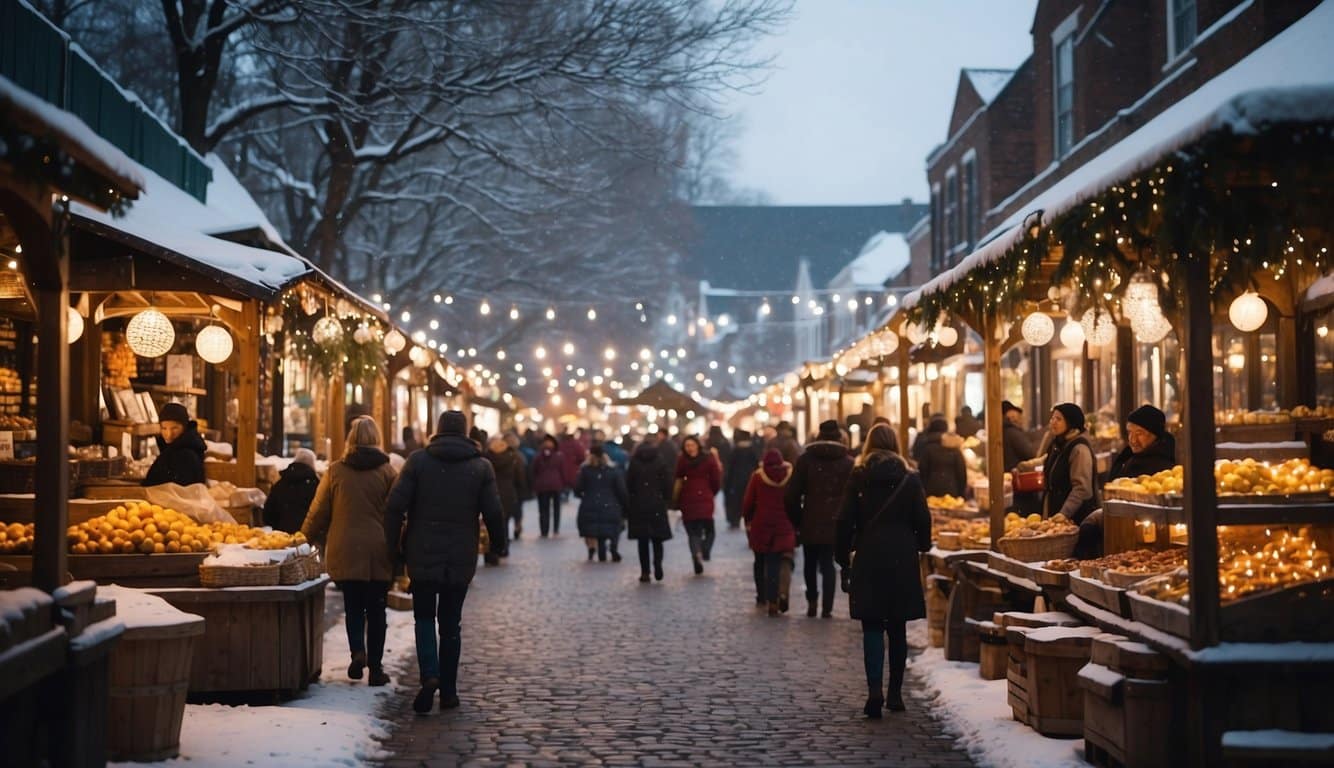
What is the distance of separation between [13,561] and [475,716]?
10.1ft

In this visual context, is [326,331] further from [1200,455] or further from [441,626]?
[1200,455]

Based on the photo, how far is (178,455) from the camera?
13508mm

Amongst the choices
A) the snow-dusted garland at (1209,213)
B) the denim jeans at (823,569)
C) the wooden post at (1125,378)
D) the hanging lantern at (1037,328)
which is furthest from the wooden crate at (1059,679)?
the wooden post at (1125,378)

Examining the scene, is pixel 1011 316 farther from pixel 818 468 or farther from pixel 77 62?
pixel 77 62

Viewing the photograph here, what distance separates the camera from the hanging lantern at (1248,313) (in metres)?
13.7

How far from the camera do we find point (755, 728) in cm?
976

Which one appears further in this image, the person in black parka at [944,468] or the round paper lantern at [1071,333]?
the person in black parka at [944,468]

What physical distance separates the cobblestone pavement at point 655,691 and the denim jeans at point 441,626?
0.28m

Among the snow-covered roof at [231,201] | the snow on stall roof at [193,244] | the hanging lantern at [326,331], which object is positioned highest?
the snow-covered roof at [231,201]

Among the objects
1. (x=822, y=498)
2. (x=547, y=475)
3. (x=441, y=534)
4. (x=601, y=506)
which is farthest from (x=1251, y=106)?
(x=547, y=475)

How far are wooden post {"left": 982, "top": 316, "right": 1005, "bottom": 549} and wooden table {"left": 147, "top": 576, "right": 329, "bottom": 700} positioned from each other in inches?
213

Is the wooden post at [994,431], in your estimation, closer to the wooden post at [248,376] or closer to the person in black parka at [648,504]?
the wooden post at [248,376]

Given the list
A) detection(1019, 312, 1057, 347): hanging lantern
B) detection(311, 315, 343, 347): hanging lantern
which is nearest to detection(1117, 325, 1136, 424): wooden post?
detection(1019, 312, 1057, 347): hanging lantern

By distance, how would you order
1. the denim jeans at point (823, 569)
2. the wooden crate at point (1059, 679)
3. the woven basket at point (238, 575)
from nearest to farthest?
the wooden crate at point (1059, 679)
the woven basket at point (238, 575)
the denim jeans at point (823, 569)
